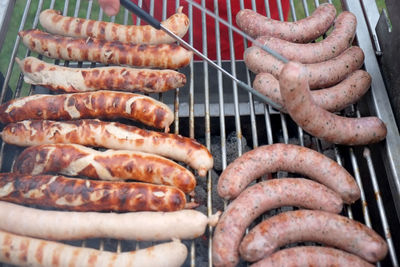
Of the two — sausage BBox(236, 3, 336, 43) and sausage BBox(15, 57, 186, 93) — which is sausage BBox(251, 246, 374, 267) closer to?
sausage BBox(15, 57, 186, 93)

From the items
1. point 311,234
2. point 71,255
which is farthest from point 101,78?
point 311,234

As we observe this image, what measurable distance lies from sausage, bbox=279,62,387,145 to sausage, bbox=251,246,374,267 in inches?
29.5

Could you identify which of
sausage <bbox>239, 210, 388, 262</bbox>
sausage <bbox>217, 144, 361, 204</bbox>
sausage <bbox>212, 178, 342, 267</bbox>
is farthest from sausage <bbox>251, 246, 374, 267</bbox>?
sausage <bbox>217, 144, 361, 204</bbox>

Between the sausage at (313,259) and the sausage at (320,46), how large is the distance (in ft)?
4.61

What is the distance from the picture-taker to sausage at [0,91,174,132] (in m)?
2.51

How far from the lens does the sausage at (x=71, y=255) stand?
2002 millimetres

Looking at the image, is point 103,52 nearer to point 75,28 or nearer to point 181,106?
point 75,28

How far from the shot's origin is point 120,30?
291cm

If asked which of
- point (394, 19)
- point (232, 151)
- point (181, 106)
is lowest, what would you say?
point (232, 151)

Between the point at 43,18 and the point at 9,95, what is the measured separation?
0.76 m

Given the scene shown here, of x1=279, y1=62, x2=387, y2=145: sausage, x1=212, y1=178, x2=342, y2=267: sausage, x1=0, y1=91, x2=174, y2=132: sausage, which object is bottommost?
x1=212, y1=178, x2=342, y2=267: sausage

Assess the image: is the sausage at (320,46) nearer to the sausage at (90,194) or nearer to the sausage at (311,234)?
the sausage at (311,234)

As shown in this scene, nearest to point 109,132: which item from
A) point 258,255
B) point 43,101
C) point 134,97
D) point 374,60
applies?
point 134,97

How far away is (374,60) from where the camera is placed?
2.72 metres
